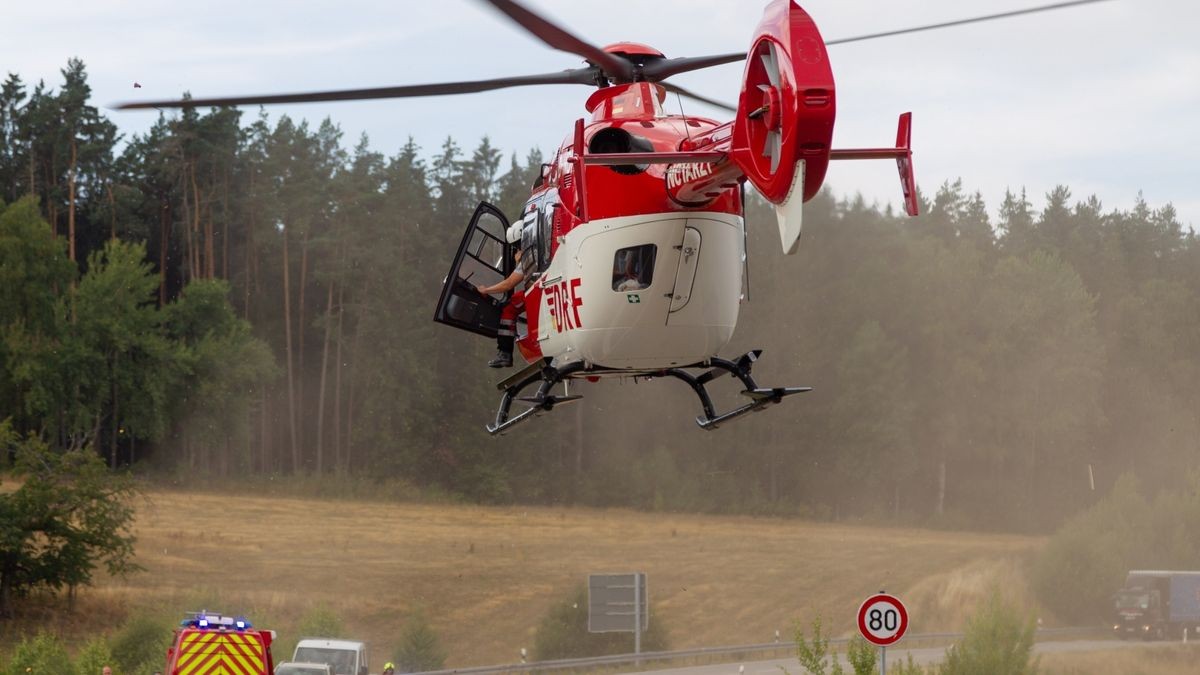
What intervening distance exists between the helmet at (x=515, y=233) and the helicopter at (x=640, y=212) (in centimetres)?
8

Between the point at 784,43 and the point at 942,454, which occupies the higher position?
the point at 784,43

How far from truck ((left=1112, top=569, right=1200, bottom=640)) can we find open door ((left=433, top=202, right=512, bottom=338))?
104 ft

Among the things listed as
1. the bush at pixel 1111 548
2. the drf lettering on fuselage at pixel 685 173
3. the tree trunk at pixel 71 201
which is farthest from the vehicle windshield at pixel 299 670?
the tree trunk at pixel 71 201

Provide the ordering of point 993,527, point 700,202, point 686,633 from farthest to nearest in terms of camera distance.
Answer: point 993,527 < point 686,633 < point 700,202

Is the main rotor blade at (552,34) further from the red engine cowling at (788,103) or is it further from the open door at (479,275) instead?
the open door at (479,275)

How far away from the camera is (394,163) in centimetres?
6819

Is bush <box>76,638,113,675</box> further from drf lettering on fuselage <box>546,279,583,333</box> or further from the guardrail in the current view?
drf lettering on fuselage <box>546,279,583,333</box>

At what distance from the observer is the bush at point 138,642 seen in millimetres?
30578

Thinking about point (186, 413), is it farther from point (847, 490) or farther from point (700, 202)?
point (700, 202)

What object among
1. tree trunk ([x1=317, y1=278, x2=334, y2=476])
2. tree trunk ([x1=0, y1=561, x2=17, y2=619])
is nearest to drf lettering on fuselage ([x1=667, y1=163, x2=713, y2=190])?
tree trunk ([x1=0, y1=561, x2=17, y2=619])

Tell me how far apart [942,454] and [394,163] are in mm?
29389

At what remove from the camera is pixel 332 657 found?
24922mm

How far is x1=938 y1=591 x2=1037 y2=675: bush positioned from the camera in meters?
24.3

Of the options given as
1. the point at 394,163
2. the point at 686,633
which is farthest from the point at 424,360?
the point at 686,633
